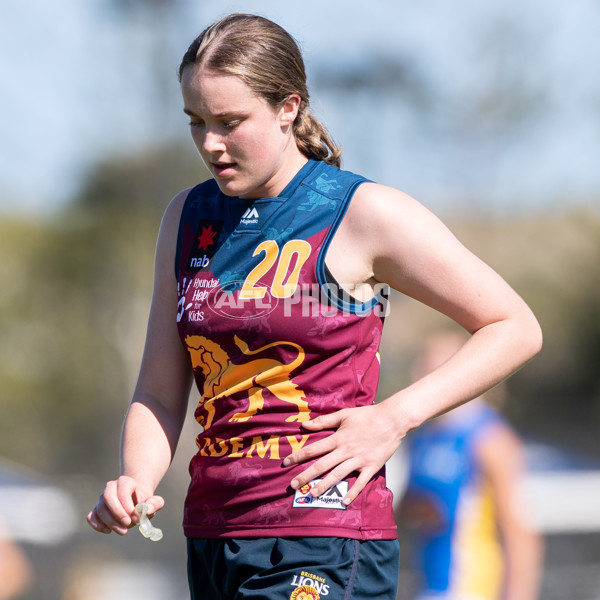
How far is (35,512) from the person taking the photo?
667 cm

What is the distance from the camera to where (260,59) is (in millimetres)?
2008

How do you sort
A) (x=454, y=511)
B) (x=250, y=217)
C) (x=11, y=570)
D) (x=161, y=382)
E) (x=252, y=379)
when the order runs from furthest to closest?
(x=11, y=570)
(x=454, y=511)
(x=161, y=382)
(x=250, y=217)
(x=252, y=379)

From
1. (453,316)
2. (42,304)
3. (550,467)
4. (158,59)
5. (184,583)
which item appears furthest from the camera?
(42,304)

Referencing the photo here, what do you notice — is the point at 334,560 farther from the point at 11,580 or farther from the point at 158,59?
the point at 158,59

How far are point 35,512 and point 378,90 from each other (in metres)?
7.99

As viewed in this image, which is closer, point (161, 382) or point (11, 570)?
point (161, 382)

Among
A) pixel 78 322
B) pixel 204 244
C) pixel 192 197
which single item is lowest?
pixel 204 244

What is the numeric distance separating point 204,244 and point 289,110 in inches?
14.8

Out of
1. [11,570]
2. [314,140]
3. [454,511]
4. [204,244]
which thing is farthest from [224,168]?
[11,570]

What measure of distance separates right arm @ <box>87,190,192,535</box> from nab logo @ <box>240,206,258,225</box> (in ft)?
0.71

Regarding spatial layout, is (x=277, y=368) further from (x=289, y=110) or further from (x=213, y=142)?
(x=289, y=110)

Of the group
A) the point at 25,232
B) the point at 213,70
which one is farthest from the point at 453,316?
the point at 25,232

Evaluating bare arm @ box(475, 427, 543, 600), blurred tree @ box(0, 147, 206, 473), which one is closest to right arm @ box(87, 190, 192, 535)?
bare arm @ box(475, 427, 543, 600)

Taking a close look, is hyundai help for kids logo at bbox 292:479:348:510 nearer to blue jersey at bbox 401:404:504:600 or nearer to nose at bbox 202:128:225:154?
nose at bbox 202:128:225:154
